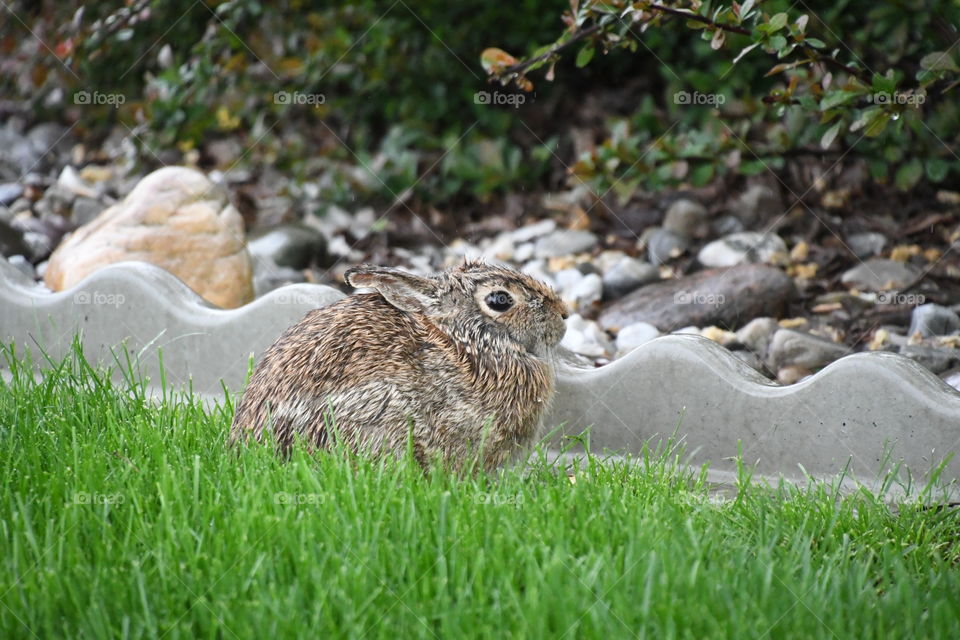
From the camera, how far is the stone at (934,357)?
16.6ft

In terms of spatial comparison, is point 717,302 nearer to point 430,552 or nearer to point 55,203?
point 430,552

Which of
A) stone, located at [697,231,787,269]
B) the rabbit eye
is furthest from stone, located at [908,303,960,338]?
the rabbit eye

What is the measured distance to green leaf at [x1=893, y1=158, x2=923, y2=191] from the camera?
6.15 meters

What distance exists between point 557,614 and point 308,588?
0.66m

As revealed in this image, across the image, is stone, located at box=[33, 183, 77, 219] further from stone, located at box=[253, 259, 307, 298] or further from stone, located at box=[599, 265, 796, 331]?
stone, located at box=[599, 265, 796, 331]

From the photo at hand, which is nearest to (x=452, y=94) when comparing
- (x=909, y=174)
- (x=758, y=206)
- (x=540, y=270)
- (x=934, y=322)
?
(x=540, y=270)

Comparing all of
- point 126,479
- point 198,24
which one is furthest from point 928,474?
point 198,24

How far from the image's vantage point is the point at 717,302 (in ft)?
19.1

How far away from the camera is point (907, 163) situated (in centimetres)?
627

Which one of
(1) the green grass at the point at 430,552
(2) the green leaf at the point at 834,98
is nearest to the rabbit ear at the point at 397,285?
(1) the green grass at the point at 430,552

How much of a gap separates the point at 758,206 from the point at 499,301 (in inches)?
135

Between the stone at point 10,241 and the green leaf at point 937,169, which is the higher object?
the green leaf at point 937,169

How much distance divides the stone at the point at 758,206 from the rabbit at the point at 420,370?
10.5 ft

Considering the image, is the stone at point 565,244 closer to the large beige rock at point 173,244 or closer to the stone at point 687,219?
the stone at point 687,219
